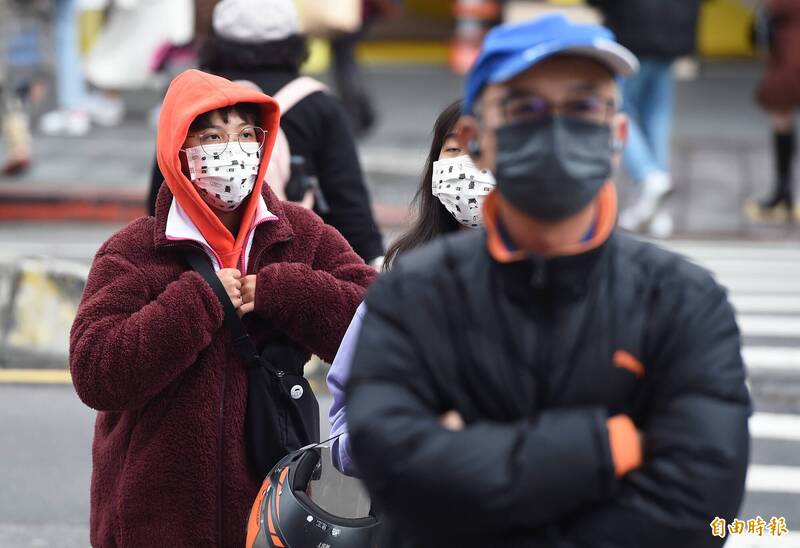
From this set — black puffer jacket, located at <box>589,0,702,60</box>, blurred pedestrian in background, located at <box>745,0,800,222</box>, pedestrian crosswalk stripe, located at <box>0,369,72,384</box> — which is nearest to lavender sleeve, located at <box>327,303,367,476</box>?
pedestrian crosswalk stripe, located at <box>0,369,72,384</box>

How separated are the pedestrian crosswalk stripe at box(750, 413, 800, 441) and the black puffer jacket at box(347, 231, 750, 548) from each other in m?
4.43

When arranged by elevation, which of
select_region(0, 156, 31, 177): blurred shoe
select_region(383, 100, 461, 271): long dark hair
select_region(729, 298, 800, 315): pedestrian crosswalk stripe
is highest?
select_region(383, 100, 461, 271): long dark hair

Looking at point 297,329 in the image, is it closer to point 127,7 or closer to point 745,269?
point 745,269

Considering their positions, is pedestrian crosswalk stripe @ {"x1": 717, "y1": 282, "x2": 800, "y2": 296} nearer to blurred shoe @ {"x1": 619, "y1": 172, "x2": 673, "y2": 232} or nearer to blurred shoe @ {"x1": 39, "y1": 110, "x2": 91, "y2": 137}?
blurred shoe @ {"x1": 619, "y1": 172, "x2": 673, "y2": 232}

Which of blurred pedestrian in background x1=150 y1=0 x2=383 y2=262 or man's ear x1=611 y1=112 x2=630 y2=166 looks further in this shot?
blurred pedestrian in background x1=150 y1=0 x2=383 y2=262

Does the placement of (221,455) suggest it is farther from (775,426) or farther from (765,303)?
(765,303)

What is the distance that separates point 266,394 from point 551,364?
1310 mm

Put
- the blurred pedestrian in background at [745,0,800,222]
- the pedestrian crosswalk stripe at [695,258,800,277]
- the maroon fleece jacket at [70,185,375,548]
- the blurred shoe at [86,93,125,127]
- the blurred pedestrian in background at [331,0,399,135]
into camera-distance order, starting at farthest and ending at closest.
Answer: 1. the blurred shoe at [86,93,125,127]
2. the blurred pedestrian in background at [331,0,399,135]
3. the blurred pedestrian in background at [745,0,800,222]
4. the pedestrian crosswalk stripe at [695,258,800,277]
5. the maroon fleece jacket at [70,185,375,548]

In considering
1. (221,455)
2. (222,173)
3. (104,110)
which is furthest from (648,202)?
(221,455)

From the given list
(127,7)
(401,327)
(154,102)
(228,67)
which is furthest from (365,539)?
(154,102)

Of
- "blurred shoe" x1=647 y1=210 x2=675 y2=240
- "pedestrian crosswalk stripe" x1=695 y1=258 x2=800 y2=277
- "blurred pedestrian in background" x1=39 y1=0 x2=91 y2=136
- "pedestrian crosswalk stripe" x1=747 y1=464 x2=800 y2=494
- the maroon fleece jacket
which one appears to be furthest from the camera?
"blurred pedestrian in background" x1=39 y1=0 x2=91 y2=136

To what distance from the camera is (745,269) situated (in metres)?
9.40

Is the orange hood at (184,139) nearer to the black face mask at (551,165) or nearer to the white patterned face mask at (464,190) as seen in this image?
the white patterned face mask at (464,190)

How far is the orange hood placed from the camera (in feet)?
11.0
